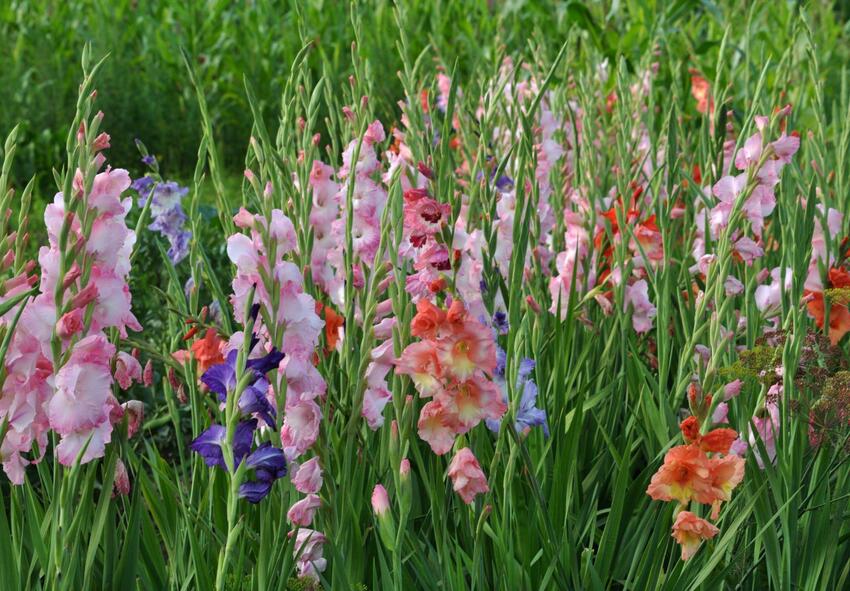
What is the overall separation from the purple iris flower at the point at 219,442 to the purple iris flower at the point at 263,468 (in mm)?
14

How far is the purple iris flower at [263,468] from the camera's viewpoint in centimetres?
126

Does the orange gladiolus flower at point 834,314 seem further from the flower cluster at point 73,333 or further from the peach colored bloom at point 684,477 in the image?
the flower cluster at point 73,333

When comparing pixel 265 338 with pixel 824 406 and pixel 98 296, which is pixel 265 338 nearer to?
pixel 98 296

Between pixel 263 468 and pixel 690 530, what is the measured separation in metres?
0.57

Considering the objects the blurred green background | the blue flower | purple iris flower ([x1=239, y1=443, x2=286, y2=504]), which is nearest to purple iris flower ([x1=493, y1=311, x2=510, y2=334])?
the blue flower

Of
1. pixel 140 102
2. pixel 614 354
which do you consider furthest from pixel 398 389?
pixel 140 102

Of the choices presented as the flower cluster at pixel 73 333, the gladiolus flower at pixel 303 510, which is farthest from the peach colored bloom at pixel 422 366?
the flower cluster at pixel 73 333

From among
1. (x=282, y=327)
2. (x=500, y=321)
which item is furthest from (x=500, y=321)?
(x=282, y=327)

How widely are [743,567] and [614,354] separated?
2.34ft

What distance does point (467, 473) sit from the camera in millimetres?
1376

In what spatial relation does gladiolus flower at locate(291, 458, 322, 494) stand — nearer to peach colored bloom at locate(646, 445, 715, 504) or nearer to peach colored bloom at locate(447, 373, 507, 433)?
peach colored bloom at locate(447, 373, 507, 433)

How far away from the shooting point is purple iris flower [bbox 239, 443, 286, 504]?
1.26m

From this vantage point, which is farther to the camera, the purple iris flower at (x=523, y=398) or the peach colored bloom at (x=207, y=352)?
the peach colored bloom at (x=207, y=352)

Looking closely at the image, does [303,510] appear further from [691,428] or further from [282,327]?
[691,428]
